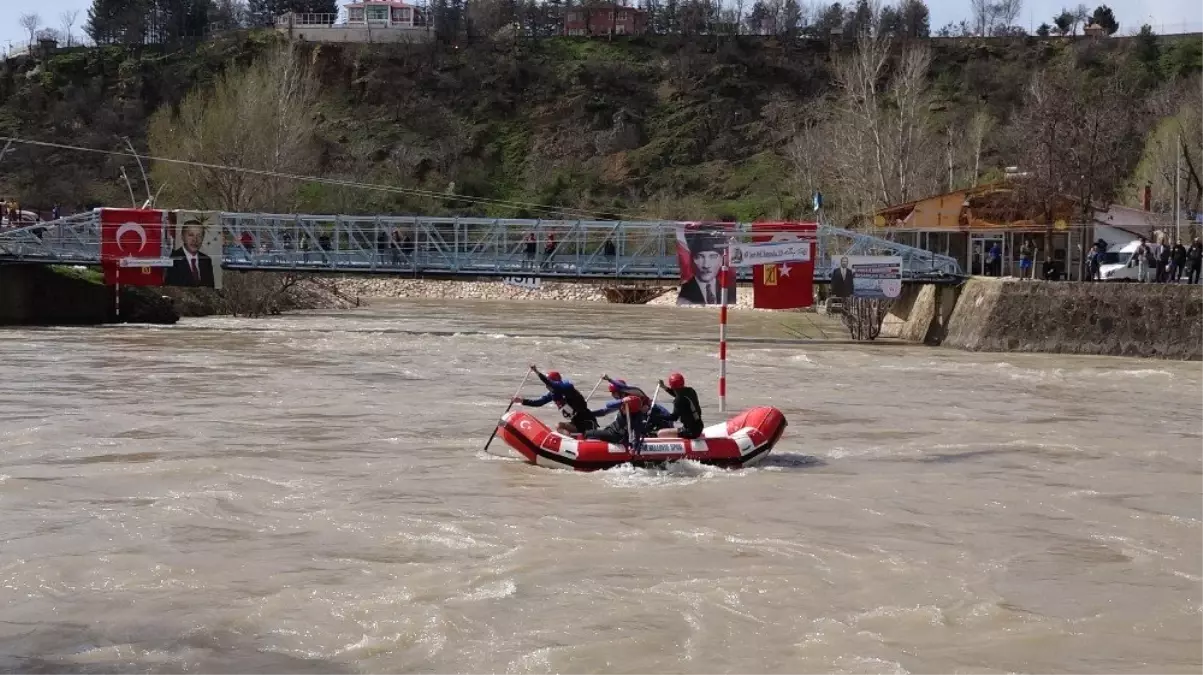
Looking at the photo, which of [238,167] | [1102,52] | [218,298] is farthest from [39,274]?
[1102,52]

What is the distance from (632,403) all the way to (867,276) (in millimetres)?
26381

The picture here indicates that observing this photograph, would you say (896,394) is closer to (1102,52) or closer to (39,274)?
(39,274)

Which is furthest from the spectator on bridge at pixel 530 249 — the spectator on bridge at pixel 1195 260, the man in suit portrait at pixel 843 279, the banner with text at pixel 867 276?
the spectator on bridge at pixel 1195 260

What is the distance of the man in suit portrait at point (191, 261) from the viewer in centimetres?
4647

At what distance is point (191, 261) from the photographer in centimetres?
4681

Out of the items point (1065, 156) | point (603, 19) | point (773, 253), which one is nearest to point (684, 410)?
point (773, 253)

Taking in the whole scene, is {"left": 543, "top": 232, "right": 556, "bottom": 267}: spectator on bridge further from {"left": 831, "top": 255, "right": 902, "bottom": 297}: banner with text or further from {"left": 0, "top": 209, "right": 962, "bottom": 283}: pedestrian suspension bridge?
{"left": 831, "top": 255, "right": 902, "bottom": 297}: banner with text

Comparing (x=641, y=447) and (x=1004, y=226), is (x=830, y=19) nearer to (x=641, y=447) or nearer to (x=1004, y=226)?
Answer: (x=1004, y=226)

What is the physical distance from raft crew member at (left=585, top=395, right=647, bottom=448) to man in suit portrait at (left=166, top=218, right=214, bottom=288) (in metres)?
31.9

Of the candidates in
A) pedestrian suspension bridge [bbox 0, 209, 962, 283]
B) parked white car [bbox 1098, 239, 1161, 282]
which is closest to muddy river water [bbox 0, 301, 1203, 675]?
parked white car [bbox 1098, 239, 1161, 282]

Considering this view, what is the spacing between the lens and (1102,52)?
397ft

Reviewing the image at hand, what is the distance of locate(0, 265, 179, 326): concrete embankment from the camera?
153ft

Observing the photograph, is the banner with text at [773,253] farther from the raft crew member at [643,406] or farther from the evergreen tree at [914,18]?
the evergreen tree at [914,18]

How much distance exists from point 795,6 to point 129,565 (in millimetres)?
140035
